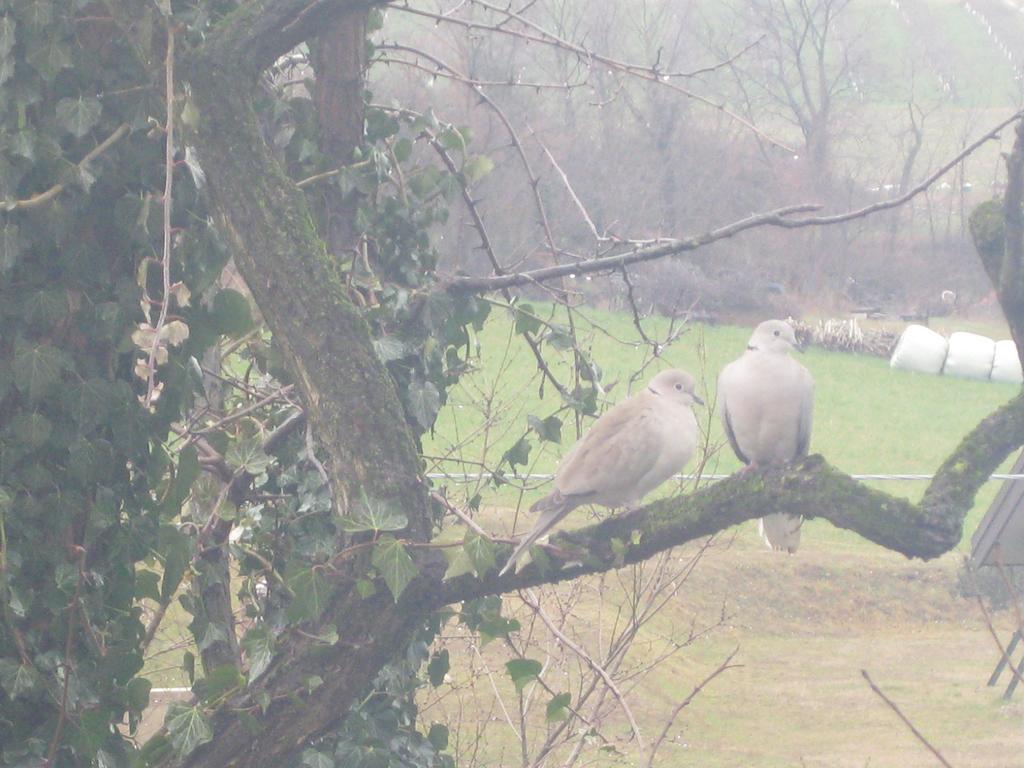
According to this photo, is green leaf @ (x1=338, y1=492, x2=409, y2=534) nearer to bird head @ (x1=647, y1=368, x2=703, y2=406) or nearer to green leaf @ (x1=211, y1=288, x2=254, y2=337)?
green leaf @ (x1=211, y1=288, x2=254, y2=337)

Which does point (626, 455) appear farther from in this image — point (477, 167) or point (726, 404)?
point (477, 167)

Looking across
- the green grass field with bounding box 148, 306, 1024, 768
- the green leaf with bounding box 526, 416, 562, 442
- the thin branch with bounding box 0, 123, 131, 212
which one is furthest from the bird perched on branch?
the green grass field with bounding box 148, 306, 1024, 768

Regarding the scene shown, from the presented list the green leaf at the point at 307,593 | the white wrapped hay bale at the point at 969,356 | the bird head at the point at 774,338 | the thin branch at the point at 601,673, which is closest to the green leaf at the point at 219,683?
the green leaf at the point at 307,593

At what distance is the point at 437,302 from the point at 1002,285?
1037 millimetres

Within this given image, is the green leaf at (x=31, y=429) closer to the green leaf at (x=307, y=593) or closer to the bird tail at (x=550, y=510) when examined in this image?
the green leaf at (x=307, y=593)

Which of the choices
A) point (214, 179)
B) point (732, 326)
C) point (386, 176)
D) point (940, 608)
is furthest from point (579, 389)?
point (732, 326)

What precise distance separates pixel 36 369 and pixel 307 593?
1.76 feet

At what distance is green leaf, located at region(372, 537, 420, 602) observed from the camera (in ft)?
6.01

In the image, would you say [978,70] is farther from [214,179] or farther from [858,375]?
[214,179]

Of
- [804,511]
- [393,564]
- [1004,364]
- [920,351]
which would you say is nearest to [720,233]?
[804,511]

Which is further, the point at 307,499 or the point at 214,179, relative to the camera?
the point at 307,499

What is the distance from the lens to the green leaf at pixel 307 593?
189 centimetres

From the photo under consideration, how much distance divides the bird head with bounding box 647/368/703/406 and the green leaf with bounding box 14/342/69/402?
1299 millimetres

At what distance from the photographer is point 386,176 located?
8.06ft
